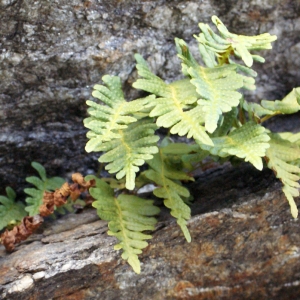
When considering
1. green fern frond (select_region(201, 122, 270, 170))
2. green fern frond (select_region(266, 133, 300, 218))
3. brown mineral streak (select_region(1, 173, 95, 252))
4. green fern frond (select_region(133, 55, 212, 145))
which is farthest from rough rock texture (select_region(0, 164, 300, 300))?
green fern frond (select_region(133, 55, 212, 145))

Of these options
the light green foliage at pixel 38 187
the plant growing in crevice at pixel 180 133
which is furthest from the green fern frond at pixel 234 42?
the light green foliage at pixel 38 187

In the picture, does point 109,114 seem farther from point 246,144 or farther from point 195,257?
point 195,257

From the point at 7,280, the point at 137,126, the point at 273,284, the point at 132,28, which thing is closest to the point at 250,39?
the point at 137,126

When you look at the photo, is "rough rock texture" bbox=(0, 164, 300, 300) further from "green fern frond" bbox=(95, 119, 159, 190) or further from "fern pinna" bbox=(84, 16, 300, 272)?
"green fern frond" bbox=(95, 119, 159, 190)

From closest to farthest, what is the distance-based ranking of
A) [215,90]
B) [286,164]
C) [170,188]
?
[215,90], [286,164], [170,188]

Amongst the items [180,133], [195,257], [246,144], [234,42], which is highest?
[234,42]

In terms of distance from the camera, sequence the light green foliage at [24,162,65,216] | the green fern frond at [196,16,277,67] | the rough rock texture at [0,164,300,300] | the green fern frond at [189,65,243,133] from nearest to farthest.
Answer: the green fern frond at [189,65,243,133] < the green fern frond at [196,16,277,67] < the rough rock texture at [0,164,300,300] < the light green foliage at [24,162,65,216]

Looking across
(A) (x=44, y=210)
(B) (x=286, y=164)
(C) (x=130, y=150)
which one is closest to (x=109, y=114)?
(C) (x=130, y=150)
